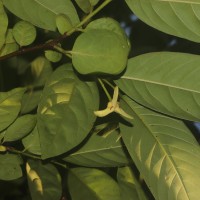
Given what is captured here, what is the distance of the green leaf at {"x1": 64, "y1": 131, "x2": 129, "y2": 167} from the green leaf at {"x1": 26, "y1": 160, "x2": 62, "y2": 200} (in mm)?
56

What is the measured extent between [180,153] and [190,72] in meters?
0.16

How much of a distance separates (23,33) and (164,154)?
0.37 meters

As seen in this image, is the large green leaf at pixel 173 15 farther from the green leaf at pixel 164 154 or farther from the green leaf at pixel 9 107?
the green leaf at pixel 9 107

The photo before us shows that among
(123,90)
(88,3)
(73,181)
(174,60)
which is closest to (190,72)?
(174,60)

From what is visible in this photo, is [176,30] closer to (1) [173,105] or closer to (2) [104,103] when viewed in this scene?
(1) [173,105]

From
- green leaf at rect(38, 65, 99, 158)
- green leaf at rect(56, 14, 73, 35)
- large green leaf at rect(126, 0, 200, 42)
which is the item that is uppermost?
large green leaf at rect(126, 0, 200, 42)

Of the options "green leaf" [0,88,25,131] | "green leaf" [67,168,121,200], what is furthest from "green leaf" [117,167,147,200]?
"green leaf" [0,88,25,131]

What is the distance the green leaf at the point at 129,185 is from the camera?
1.12m

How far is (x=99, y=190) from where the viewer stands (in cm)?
109

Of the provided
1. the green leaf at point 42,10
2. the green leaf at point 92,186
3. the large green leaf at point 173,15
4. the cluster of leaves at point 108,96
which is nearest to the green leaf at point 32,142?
the cluster of leaves at point 108,96

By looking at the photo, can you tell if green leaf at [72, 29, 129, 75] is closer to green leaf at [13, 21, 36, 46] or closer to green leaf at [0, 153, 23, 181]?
green leaf at [13, 21, 36, 46]

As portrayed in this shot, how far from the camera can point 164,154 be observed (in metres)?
0.99

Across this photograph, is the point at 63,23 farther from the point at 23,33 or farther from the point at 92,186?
the point at 92,186

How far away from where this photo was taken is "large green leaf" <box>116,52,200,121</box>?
3.26ft
